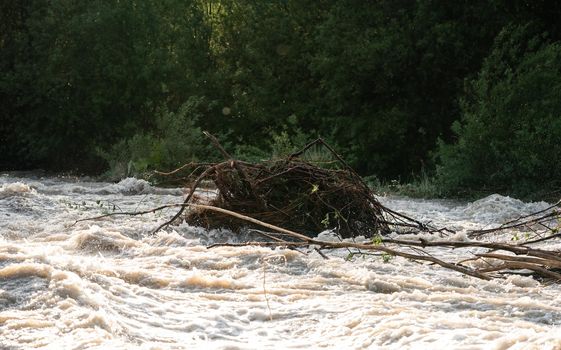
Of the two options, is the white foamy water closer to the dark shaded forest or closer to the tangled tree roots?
the tangled tree roots

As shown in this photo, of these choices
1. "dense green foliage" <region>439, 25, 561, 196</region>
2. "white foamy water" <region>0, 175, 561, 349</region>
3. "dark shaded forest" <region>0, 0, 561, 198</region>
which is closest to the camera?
Result: "white foamy water" <region>0, 175, 561, 349</region>

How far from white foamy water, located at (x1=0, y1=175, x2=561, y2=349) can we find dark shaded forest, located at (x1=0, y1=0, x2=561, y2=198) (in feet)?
24.7

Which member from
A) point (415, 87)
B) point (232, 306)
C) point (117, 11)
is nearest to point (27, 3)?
point (117, 11)

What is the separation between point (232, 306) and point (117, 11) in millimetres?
12710

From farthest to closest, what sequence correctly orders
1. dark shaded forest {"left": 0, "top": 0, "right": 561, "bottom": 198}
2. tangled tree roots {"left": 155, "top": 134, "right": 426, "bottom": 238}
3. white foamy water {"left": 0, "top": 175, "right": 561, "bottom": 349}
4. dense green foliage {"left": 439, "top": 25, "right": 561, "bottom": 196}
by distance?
dark shaded forest {"left": 0, "top": 0, "right": 561, "bottom": 198}
dense green foliage {"left": 439, "top": 25, "right": 561, "bottom": 196}
tangled tree roots {"left": 155, "top": 134, "right": 426, "bottom": 238}
white foamy water {"left": 0, "top": 175, "right": 561, "bottom": 349}

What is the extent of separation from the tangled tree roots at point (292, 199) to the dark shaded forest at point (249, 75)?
20.0 ft

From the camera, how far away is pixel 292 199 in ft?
23.6

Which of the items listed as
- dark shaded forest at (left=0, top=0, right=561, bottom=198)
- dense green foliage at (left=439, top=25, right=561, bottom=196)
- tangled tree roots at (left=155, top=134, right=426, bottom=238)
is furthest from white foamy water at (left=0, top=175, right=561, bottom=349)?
dark shaded forest at (left=0, top=0, right=561, bottom=198)

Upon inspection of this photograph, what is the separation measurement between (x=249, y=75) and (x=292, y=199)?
9.73 m

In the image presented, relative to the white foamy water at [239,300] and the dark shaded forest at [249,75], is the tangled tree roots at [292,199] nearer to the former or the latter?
the white foamy water at [239,300]

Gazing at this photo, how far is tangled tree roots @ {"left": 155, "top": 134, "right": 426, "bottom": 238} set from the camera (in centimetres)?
699

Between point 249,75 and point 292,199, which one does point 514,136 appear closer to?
point 292,199

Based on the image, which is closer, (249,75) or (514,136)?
(514,136)

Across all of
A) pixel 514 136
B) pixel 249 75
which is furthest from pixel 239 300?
pixel 249 75
